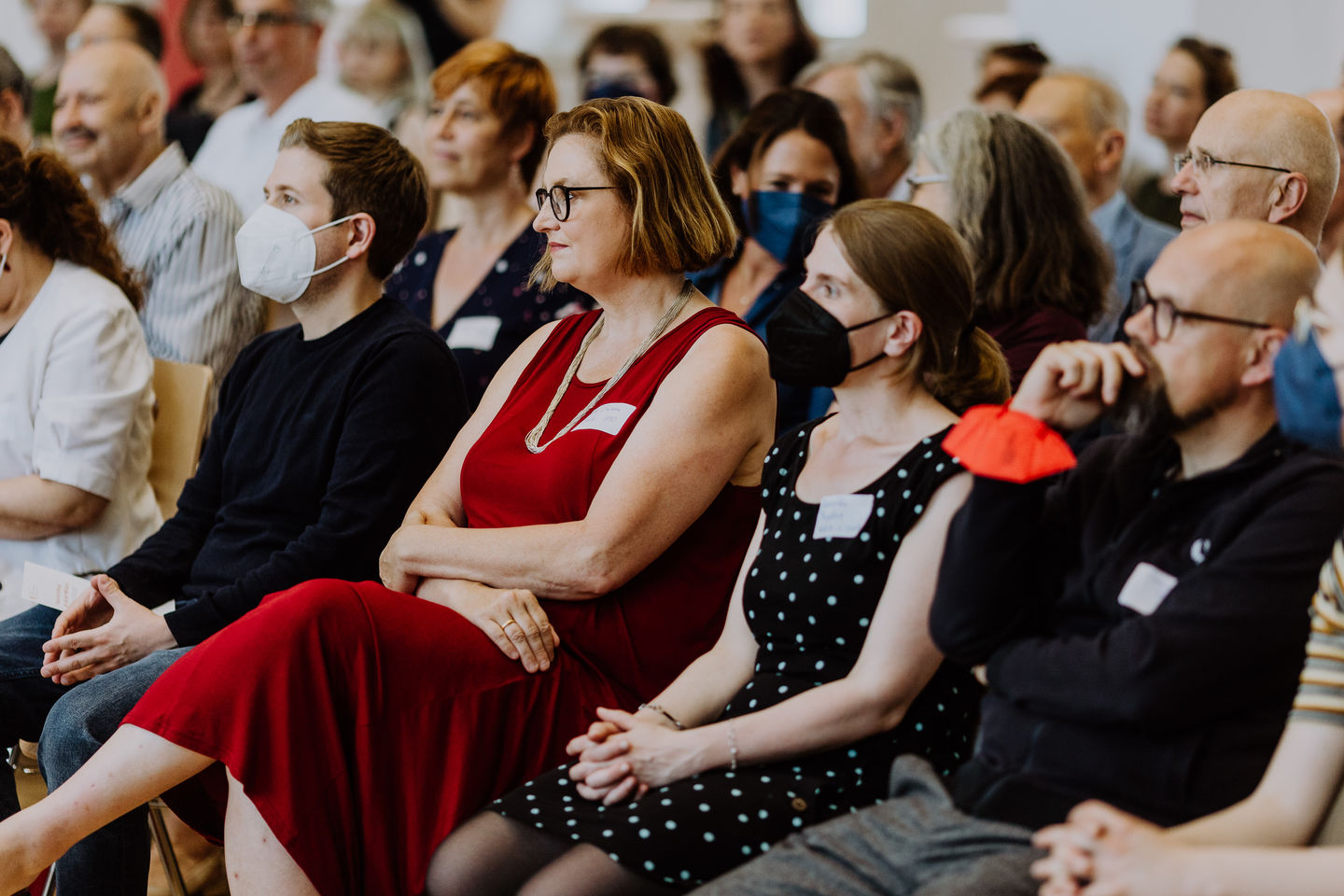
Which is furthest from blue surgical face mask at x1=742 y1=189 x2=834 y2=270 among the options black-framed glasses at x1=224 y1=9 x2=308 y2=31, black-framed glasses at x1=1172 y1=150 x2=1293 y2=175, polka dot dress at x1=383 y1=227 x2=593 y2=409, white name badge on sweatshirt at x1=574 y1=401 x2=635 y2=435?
black-framed glasses at x1=224 y1=9 x2=308 y2=31

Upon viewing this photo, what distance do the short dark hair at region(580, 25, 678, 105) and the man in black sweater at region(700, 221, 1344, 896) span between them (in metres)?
4.07

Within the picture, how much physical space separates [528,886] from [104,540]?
1690mm

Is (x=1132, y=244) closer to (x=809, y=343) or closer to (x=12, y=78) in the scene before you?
(x=809, y=343)

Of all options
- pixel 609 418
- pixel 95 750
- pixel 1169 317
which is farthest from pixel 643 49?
pixel 1169 317

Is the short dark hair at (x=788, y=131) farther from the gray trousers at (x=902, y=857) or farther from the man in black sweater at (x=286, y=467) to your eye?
the gray trousers at (x=902, y=857)

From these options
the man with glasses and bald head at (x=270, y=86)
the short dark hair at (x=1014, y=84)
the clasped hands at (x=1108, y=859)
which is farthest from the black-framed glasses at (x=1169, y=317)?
the man with glasses and bald head at (x=270, y=86)

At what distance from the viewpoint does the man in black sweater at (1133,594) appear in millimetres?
1605

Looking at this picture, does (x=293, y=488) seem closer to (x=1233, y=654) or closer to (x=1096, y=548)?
(x=1096, y=548)

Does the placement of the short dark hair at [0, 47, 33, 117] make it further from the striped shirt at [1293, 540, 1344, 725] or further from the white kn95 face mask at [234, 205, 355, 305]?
the striped shirt at [1293, 540, 1344, 725]

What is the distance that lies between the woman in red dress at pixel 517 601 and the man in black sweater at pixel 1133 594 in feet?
2.22

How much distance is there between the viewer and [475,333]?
3.77 metres

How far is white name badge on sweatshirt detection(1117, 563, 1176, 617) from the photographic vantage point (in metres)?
1.70

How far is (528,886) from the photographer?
1.94m

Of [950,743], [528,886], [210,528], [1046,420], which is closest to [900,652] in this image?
[950,743]
